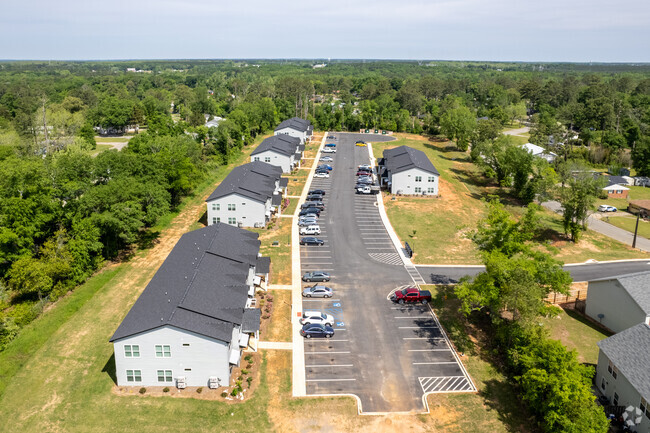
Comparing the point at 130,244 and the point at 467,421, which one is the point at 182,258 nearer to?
the point at 130,244

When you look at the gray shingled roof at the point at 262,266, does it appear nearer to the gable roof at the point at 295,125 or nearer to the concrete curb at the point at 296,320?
the concrete curb at the point at 296,320

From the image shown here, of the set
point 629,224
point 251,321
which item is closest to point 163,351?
point 251,321

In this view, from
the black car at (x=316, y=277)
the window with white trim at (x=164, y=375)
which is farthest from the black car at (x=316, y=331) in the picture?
the window with white trim at (x=164, y=375)

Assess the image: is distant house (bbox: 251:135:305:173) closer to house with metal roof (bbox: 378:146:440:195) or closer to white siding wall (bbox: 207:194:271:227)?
house with metal roof (bbox: 378:146:440:195)

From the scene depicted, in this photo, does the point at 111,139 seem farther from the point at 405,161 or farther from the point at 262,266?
the point at 262,266

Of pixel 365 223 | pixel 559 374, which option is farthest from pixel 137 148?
pixel 559 374

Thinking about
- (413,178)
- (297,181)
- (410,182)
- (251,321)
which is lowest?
(251,321)

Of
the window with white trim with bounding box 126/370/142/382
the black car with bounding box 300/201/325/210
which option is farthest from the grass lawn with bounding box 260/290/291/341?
the black car with bounding box 300/201/325/210
